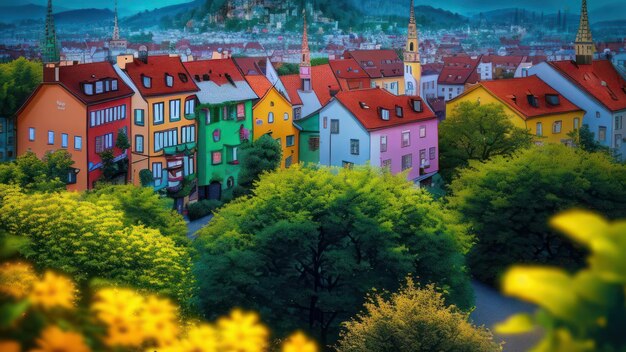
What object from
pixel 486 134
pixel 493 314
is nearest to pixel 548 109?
pixel 486 134

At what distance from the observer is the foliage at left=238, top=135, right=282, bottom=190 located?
52.7 meters

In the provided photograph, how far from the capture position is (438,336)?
71.5 ft

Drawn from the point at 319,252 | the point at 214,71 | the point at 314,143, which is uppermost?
the point at 214,71

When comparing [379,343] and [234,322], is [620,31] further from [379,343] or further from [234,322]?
[234,322]

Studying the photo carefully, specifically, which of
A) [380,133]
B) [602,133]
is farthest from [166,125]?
[602,133]

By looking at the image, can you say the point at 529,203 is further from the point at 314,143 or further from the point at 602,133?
the point at 602,133

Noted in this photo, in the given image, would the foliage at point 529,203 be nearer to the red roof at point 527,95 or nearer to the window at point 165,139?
the red roof at point 527,95

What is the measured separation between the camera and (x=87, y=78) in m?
49.0

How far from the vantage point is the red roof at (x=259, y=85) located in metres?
60.6

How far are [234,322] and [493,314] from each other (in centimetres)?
3244

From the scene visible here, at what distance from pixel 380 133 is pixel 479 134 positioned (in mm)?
5359

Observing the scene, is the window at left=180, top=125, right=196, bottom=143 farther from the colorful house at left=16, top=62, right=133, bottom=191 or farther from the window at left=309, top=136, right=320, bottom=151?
the window at left=309, top=136, right=320, bottom=151

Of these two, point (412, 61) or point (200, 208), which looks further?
point (412, 61)

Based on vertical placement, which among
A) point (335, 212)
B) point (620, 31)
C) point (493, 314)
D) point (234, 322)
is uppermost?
point (620, 31)
